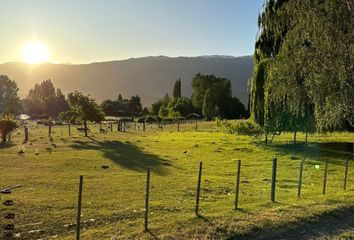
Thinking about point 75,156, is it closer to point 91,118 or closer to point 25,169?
point 25,169

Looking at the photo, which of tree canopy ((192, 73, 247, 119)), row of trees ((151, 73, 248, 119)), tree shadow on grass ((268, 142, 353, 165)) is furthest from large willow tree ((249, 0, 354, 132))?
tree canopy ((192, 73, 247, 119))

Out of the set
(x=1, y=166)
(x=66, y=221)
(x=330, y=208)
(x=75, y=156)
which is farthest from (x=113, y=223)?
(x=75, y=156)

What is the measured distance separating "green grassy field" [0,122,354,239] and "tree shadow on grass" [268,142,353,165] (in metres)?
0.97

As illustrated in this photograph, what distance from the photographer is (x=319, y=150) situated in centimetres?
3203

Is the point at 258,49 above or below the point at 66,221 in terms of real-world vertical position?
above

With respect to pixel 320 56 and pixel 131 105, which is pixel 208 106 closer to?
pixel 131 105

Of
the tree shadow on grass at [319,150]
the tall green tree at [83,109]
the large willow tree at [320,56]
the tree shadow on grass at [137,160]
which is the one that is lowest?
the tree shadow on grass at [137,160]

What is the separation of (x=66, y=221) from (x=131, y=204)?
254cm

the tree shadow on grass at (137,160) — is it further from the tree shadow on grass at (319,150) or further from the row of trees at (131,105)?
→ the row of trees at (131,105)

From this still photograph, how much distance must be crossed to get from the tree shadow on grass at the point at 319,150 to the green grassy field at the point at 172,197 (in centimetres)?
97

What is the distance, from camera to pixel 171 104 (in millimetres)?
97750

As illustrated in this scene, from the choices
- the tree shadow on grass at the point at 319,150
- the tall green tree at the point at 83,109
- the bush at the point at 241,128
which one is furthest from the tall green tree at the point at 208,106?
the tree shadow on grass at the point at 319,150

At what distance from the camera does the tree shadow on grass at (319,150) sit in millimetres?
28719

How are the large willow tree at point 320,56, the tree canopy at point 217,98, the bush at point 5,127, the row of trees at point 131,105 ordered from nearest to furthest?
the large willow tree at point 320,56, the bush at point 5,127, the row of trees at point 131,105, the tree canopy at point 217,98
